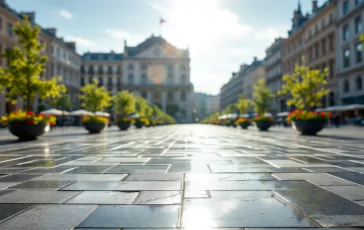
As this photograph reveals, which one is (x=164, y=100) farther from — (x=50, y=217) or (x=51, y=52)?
(x=50, y=217)

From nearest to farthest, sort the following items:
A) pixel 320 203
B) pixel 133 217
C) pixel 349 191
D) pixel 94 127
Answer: pixel 133 217, pixel 320 203, pixel 349 191, pixel 94 127

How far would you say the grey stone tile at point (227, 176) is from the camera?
12.0 feet

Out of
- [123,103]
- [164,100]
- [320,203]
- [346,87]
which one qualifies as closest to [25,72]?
[320,203]

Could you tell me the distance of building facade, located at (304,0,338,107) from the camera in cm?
3381

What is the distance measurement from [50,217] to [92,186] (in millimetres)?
1045

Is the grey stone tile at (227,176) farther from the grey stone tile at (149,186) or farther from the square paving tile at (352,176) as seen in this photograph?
the square paving tile at (352,176)

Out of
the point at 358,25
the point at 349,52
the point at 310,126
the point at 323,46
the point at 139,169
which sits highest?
the point at 358,25

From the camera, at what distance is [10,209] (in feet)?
7.77

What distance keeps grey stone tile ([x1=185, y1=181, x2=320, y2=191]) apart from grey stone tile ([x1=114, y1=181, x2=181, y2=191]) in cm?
16

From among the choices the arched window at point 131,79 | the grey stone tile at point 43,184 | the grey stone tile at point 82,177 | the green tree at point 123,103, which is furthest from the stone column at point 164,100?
the grey stone tile at point 43,184

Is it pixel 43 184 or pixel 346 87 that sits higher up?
pixel 346 87

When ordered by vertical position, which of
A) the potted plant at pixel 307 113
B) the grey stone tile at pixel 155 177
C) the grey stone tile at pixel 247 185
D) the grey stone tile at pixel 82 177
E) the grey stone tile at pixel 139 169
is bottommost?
the grey stone tile at pixel 139 169

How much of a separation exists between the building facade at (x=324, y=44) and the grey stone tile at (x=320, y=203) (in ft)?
114

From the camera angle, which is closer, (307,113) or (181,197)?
(181,197)
